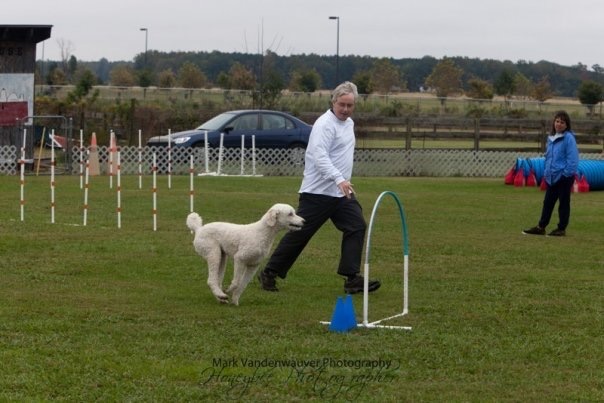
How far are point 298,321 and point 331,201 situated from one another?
184 centimetres

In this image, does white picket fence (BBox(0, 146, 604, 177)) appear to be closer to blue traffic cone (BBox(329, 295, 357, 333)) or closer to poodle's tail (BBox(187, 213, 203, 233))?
poodle's tail (BBox(187, 213, 203, 233))

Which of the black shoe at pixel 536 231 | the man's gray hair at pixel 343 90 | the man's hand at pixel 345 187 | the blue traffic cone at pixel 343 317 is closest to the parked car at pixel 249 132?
the black shoe at pixel 536 231

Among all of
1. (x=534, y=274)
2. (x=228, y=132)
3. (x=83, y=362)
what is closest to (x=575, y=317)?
(x=534, y=274)

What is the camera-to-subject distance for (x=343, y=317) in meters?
8.07

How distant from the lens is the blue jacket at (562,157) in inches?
603

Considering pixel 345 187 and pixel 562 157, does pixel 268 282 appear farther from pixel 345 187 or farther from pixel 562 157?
pixel 562 157

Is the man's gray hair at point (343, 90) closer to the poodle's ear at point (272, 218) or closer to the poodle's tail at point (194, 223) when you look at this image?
the poodle's ear at point (272, 218)

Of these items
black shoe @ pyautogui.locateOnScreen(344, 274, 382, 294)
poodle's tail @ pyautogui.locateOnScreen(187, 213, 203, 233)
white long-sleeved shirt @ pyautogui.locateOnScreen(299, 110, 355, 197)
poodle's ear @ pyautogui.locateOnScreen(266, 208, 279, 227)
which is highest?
white long-sleeved shirt @ pyautogui.locateOnScreen(299, 110, 355, 197)

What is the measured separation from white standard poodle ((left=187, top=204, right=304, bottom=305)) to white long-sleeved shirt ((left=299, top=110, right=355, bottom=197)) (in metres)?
0.68

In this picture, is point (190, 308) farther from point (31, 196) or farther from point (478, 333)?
point (31, 196)

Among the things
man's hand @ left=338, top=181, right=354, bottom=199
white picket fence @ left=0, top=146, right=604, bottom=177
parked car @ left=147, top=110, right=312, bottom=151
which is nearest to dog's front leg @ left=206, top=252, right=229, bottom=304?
man's hand @ left=338, top=181, right=354, bottom=199

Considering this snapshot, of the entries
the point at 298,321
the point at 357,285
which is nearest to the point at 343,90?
the point at 357,285

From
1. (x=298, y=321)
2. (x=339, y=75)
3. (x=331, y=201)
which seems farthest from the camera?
(x=339, y=75)

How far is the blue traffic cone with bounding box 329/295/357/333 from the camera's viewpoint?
26.5 ft
